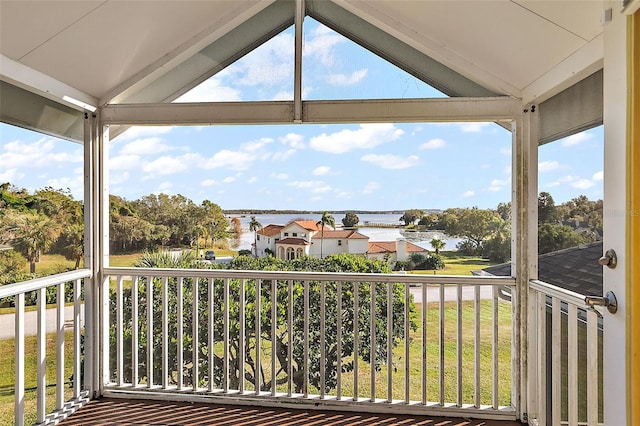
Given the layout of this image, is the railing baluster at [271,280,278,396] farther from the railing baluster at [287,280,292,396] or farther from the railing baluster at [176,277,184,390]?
the railing baluster at [176,277,184,390]

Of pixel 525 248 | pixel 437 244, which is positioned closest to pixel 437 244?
pixel 437 244

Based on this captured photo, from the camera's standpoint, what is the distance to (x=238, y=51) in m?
2.77

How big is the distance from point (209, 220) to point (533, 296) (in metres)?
2.13

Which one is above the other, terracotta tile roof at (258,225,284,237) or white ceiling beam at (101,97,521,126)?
white ceiling beam at (101,97,521,126)

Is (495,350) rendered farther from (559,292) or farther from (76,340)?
(76,340)

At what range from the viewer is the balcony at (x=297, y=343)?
8.74 feet

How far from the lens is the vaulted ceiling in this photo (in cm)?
194

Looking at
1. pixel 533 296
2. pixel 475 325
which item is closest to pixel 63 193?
pixel 475 325

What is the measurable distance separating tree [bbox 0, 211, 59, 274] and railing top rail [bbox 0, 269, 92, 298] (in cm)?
8

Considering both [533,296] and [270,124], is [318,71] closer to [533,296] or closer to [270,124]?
[270,124]

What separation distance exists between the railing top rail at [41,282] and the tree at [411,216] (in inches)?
83.6

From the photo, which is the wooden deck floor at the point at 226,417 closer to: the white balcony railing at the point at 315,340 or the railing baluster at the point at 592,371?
the white balcony railing at the point at 315,340

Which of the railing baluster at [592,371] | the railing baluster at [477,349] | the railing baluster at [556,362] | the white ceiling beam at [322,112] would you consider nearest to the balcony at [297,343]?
the railing baluster at [477,349]

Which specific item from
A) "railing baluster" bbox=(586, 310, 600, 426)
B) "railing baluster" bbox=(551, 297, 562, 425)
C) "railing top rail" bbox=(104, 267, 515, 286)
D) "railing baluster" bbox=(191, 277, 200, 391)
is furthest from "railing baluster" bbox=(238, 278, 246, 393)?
"railing baluster" bbox=(586, 310, 600, 426)
